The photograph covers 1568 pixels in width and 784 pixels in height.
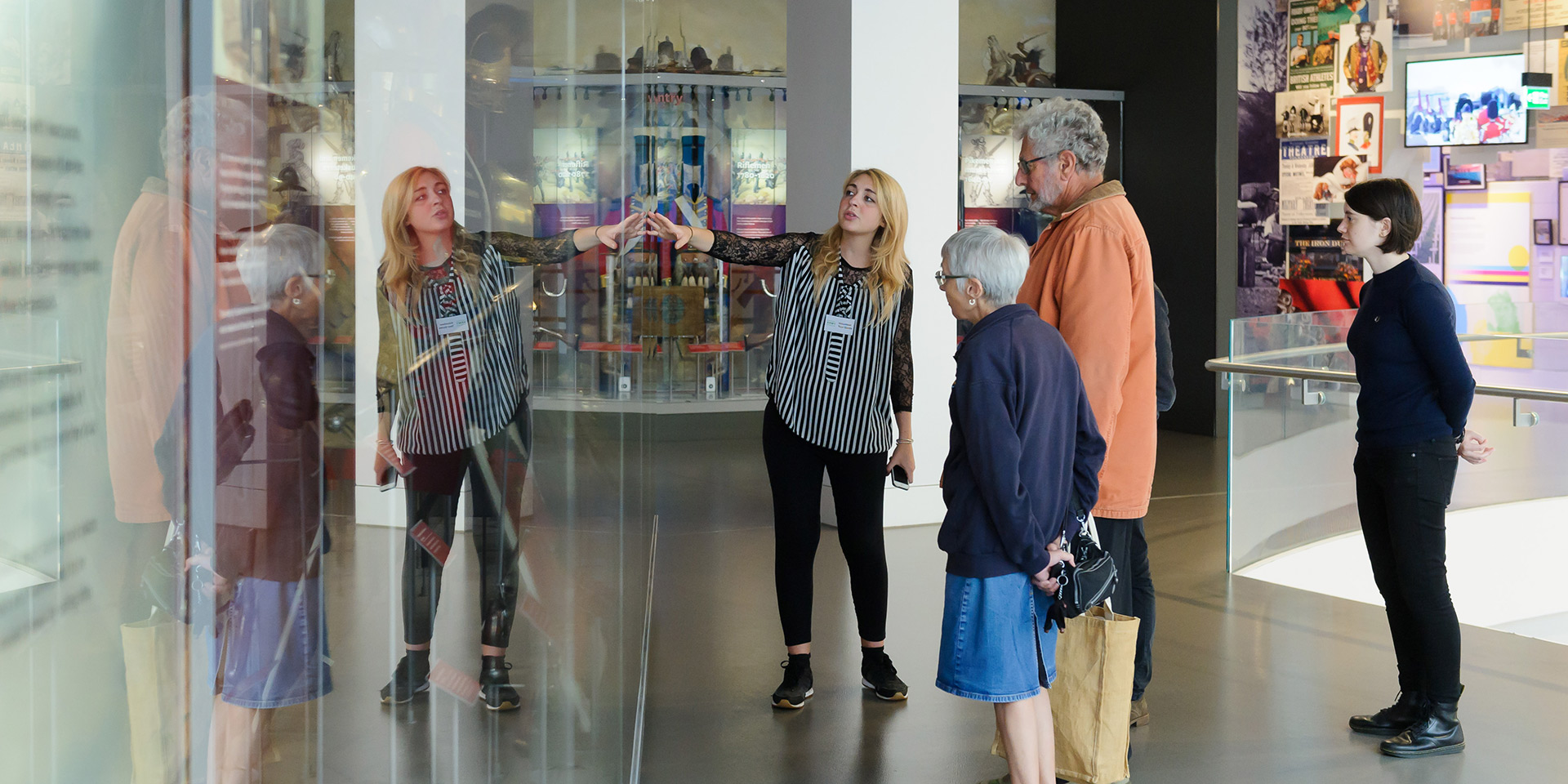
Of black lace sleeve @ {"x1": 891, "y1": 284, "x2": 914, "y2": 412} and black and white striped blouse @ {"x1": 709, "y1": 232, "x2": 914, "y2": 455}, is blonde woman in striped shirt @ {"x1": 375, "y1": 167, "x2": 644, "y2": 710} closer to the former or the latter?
black and white striped blouse @ {"x1": 709, "y1": 232, "x2": 914, "y2": 455}

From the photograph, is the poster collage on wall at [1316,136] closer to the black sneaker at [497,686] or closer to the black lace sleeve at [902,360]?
the black lace sleeve at [902,360]

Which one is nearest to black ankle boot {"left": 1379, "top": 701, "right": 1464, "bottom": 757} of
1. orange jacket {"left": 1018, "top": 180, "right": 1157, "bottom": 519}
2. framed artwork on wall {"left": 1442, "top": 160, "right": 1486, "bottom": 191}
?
orange jacket {"left": 1018, "top": 180, "right": 1157, "bottom": 519}

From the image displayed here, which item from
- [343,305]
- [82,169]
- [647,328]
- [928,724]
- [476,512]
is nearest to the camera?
[82,169]

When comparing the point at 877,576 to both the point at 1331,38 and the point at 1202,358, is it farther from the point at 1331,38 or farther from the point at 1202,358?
the point at 1331,38

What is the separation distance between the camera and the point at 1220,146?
401 inches

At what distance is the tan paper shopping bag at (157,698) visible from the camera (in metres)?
0.44

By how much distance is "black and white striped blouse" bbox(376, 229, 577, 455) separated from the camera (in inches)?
26.7

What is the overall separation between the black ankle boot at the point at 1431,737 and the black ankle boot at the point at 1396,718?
0.27ft

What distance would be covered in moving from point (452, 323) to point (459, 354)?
0.02 meters

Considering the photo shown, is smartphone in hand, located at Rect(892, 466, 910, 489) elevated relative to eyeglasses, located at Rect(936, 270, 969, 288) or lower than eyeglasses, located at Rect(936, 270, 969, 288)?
lower

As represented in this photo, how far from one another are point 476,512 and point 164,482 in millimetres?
395

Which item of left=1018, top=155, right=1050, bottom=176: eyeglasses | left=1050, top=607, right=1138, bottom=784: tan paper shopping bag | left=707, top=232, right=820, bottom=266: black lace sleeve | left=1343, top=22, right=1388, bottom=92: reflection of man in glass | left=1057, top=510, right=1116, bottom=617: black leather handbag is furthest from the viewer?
left=1343, top=22, right=1388, bottom=92: reflection of man in glass

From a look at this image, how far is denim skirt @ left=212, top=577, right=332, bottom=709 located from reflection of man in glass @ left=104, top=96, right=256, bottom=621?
3.6 inches

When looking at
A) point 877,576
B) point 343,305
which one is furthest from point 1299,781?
point 343,305
